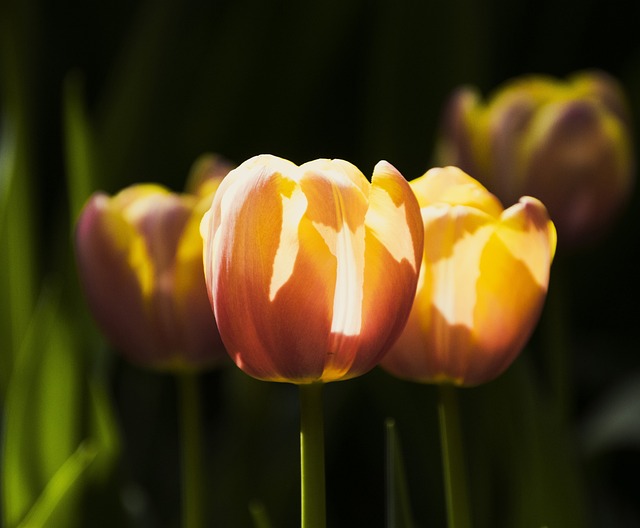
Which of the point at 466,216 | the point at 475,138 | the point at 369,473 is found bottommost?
the point at 369,473

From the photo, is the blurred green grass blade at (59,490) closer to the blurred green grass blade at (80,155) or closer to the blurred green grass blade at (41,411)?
the blurred green grass blade at (41,411)

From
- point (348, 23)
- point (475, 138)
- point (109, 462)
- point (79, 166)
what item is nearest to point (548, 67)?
point (348, 23)

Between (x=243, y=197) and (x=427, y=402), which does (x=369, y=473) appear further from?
(x=243, y=197)

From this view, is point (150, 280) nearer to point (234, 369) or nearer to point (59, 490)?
point (59, 490)

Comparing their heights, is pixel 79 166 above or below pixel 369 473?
above

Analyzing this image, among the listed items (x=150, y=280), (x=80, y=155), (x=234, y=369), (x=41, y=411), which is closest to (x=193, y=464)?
(x=150, y=280)
